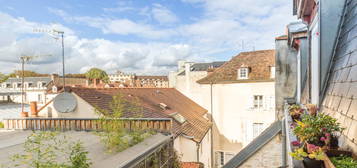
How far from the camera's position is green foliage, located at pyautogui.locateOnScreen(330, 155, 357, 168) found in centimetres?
122

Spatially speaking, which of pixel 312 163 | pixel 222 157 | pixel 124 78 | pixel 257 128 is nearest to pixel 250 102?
pixel 257 128

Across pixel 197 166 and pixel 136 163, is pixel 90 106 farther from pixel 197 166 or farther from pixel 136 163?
pixel 136 163

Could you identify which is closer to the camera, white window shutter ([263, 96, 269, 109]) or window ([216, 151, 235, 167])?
white window shutter ([263, 96, 269, 109])

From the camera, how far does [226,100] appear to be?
1672cm

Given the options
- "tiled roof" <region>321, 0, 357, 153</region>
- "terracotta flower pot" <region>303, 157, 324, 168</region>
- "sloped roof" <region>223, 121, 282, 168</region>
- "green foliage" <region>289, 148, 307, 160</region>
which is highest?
"tiled roof" <region>321, 0, 357, 153</region>

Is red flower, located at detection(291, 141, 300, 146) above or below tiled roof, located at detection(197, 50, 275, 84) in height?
below

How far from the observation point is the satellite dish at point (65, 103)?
9625 mm

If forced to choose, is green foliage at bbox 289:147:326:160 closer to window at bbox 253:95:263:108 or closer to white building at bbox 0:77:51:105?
window at bbox 253:95:263:108

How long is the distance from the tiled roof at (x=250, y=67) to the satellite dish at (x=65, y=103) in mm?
10454

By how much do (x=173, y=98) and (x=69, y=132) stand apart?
37.2ft

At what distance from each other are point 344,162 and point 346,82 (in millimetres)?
889

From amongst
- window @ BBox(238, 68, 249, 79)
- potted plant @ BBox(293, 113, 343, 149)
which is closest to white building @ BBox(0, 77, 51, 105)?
window @ BBox(238, 68, 249, 79)

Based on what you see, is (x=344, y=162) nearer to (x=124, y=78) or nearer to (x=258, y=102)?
(x=258, y=102)

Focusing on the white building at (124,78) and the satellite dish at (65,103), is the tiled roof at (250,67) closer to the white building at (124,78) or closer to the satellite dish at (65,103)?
the satellite dish at (65,103)
